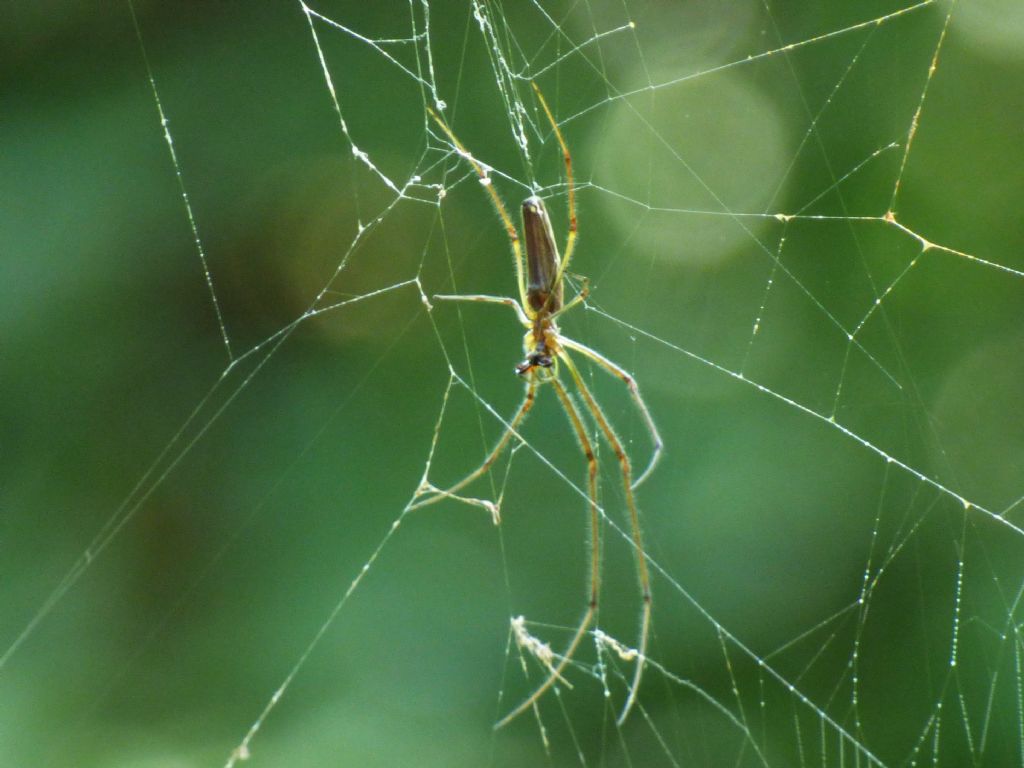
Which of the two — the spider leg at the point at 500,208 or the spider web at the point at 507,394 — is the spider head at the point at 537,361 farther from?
the spider web at the point at 507,394

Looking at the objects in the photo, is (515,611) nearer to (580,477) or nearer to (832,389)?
(580,477)

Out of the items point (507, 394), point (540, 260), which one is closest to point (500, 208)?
point (540, 260)

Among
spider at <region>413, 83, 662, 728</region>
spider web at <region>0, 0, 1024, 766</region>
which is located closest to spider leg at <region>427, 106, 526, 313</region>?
spider at <region>413, 83, 662, 728</region>

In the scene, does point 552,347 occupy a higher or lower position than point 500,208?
lower

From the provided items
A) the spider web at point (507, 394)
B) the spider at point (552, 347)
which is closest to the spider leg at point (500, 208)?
the spider at point (552, 347)

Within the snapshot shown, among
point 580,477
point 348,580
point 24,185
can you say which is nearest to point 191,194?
point 24,185

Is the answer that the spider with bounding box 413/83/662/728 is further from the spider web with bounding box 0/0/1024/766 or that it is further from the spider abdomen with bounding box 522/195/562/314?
the spider web with bounding box 0/0/1024/766

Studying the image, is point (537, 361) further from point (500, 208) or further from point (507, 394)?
point (507, 394)

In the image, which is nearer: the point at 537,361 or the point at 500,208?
the point at 500,208
